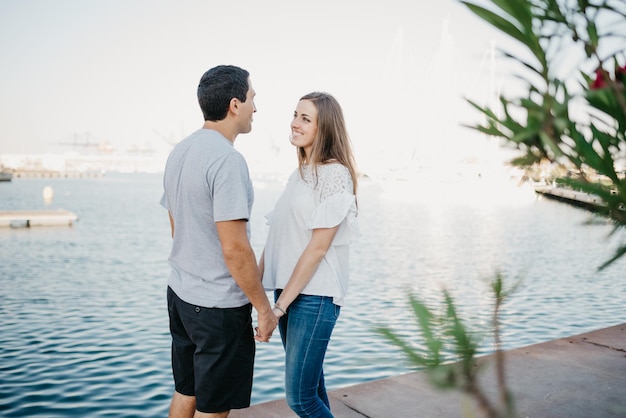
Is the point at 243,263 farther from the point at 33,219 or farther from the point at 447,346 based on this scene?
the point at 33,219

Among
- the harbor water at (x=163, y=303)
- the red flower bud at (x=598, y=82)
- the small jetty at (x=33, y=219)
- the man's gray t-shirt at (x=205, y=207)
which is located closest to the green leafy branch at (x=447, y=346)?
the harbor water at (x=163, y=303)

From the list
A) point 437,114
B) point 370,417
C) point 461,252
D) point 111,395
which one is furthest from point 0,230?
point 437,114

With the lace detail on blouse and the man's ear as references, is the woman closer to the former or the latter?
the lace detail on blouse

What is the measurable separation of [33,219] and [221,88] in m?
18.5

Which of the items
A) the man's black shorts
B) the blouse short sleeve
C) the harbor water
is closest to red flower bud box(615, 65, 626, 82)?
the harbor water

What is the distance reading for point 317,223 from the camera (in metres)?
2.15

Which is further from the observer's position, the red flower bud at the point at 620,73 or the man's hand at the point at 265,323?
the man's hand at the point at 265,323

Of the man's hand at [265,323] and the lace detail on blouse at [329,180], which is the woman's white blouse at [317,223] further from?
the man's hand at [265,323]

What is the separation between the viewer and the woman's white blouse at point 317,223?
2.16m

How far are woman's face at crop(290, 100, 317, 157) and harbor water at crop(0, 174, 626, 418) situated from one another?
0.76 meters

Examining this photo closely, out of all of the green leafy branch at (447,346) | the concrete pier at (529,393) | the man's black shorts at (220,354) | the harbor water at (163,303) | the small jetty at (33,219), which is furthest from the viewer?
the small jetty at (33,219)

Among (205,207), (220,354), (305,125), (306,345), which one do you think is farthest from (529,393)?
(205,207)

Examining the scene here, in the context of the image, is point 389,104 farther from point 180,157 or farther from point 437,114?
point 180,157

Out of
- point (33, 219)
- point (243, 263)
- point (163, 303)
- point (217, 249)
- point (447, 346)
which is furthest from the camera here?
point (33, 219)
